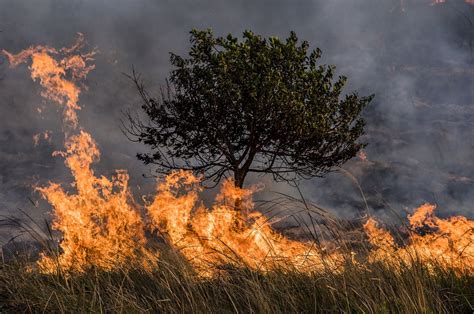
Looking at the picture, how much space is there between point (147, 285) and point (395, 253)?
10.2ft

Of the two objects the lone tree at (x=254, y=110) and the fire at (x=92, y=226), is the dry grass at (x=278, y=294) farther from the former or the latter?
the lone tree at (x=254, y=110)

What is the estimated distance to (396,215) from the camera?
16.9ft

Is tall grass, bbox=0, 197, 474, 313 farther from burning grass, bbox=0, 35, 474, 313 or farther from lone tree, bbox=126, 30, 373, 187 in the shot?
lone tree, bbox=126, 30, 373, 187

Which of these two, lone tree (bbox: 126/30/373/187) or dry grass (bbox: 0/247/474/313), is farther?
lone tree (bbox: 126/30/373/187)

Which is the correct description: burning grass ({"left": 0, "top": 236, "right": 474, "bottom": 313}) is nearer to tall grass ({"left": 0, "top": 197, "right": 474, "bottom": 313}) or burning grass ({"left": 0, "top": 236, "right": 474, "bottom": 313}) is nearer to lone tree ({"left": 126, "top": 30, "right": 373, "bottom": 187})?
tall grass ({"left": 0, "top": 197, "right": 474, "bottom": 313})

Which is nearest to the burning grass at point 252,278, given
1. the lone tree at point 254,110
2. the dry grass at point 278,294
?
the dry grass at point 278,294

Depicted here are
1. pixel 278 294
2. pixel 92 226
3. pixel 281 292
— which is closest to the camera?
pixel 281 292

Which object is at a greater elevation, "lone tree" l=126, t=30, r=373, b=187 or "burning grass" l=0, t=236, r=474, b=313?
"lone tree" l=126, t=30, r=373, b=187

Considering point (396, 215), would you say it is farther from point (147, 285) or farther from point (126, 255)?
point (126, 255)

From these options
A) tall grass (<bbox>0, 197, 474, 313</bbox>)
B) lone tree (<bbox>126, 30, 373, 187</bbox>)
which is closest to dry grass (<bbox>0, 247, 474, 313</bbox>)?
tall grass (<bbox>0, 197, 474, 313</bbox>)

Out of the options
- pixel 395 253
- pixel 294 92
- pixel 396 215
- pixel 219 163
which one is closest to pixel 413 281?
pixel 396 215

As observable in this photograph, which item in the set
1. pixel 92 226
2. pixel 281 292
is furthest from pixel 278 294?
pixel 92 226

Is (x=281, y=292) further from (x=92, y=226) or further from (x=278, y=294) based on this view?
(x=92, y=226)

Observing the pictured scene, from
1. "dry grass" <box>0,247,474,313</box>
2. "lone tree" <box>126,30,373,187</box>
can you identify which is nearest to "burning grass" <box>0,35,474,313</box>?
"dry grass" <box>0,247,474,313</box>
